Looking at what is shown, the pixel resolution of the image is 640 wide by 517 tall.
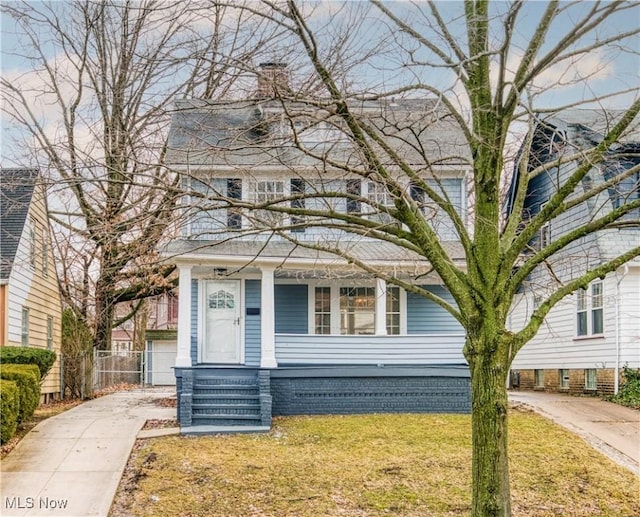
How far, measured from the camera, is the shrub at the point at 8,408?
9523 millimetres

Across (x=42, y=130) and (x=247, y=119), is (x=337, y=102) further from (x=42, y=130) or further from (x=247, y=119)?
(x=42, y=130)

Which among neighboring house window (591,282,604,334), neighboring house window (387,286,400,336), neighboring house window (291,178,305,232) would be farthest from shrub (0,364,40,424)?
neighboring house window (591,282,604,334)

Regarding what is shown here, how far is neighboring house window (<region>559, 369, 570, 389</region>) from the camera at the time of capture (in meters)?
18.4

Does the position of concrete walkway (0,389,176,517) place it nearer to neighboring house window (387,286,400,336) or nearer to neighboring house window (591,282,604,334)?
neighboring house window (387,286,400,336)

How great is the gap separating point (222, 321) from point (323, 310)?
2428 mm

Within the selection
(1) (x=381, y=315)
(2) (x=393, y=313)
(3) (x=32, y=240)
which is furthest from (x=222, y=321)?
(3) (x=32, y=240)

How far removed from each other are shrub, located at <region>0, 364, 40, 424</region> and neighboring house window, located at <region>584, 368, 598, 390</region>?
12.3 metres

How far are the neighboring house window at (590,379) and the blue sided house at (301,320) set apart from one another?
11.4 ft

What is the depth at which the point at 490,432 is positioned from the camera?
6.50m

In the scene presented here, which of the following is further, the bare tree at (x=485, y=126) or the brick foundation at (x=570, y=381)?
the brick foundation at (x=570, y=381)

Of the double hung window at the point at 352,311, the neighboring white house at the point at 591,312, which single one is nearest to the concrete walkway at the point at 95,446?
the neighboring white house at the point at 591,312

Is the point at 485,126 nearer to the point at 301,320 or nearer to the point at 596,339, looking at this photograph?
the point at 301,320

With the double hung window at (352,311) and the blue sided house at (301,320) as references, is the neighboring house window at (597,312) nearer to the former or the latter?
the blue sided house at (301,320)

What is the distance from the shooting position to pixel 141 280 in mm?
19859
